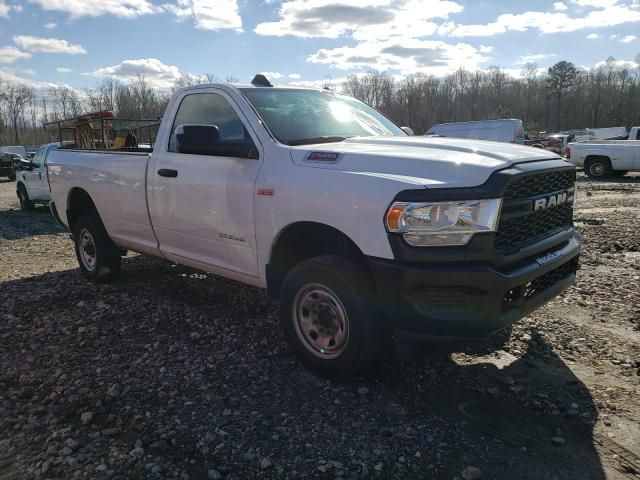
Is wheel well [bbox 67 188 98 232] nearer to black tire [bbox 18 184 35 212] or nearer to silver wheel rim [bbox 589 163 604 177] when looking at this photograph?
black tire [bbox 18 184 35 212]

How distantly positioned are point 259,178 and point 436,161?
134 centimetres

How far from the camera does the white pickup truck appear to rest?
9.36ft

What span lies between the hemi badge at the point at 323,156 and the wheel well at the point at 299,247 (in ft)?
1.43

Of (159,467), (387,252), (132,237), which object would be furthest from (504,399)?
(132,237)

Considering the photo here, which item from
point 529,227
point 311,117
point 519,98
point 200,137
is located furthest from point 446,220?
point 519,98

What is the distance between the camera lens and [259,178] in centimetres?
374

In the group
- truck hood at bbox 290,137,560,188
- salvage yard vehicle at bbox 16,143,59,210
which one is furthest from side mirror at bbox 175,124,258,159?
salvage yard vehicle at bbox 16,143,59,210

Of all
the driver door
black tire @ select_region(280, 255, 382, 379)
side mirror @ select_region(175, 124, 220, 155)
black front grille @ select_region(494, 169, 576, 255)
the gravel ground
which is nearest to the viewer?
the gravel ground

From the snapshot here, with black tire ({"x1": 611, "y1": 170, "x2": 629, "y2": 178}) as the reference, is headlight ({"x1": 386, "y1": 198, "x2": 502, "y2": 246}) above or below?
above

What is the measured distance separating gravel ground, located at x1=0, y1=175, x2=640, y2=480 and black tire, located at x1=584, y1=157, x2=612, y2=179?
15.4 meters

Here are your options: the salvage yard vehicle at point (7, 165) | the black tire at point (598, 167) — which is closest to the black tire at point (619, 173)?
the black tire at point (598, 167)

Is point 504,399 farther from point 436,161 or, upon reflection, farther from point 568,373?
point 436,161

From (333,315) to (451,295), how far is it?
0.89 meters

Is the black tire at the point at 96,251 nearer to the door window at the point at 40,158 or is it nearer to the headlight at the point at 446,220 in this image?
the headlight at the point at 446,220
